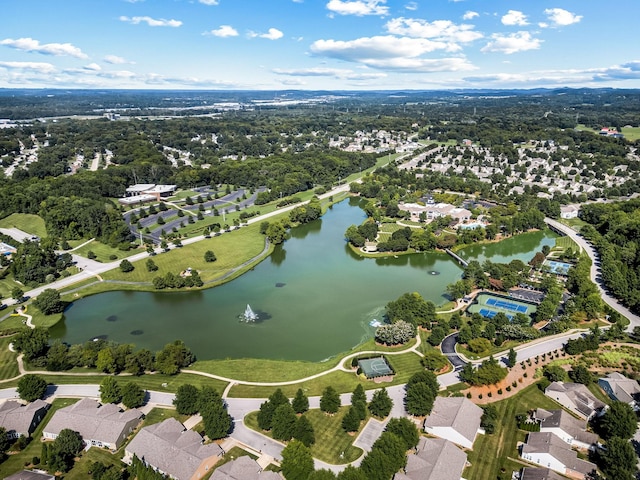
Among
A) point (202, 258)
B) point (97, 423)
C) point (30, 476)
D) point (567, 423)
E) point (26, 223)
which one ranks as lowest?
point (202, 258)

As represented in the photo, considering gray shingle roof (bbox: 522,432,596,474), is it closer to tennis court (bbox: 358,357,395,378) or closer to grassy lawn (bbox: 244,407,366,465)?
grassy lawn (bbox: 244,407,366,465)

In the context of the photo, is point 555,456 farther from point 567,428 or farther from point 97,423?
point 97,423

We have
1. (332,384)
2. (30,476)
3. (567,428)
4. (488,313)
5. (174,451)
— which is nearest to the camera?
(30,476)

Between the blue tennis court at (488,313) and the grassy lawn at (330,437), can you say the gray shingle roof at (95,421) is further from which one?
the blue tennis court at (488,313)

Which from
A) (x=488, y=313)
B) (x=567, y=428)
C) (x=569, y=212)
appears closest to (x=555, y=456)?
(x=567, y=428)

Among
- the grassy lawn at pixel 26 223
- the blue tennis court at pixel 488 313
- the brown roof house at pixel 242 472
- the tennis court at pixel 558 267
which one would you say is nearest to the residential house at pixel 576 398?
the blue tennis court at pixel 488 313

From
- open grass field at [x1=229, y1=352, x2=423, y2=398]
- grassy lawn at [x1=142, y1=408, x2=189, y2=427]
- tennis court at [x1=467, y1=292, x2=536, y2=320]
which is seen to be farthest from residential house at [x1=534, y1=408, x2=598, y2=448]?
grassy lawn at [x1=142, y1=408, x2=189, y2=427]

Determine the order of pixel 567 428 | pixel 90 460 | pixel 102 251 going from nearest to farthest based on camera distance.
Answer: pixel 90 460 → pixel 567 428 → pixel 102 251

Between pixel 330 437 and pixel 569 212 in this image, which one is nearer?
pixel 330 437
